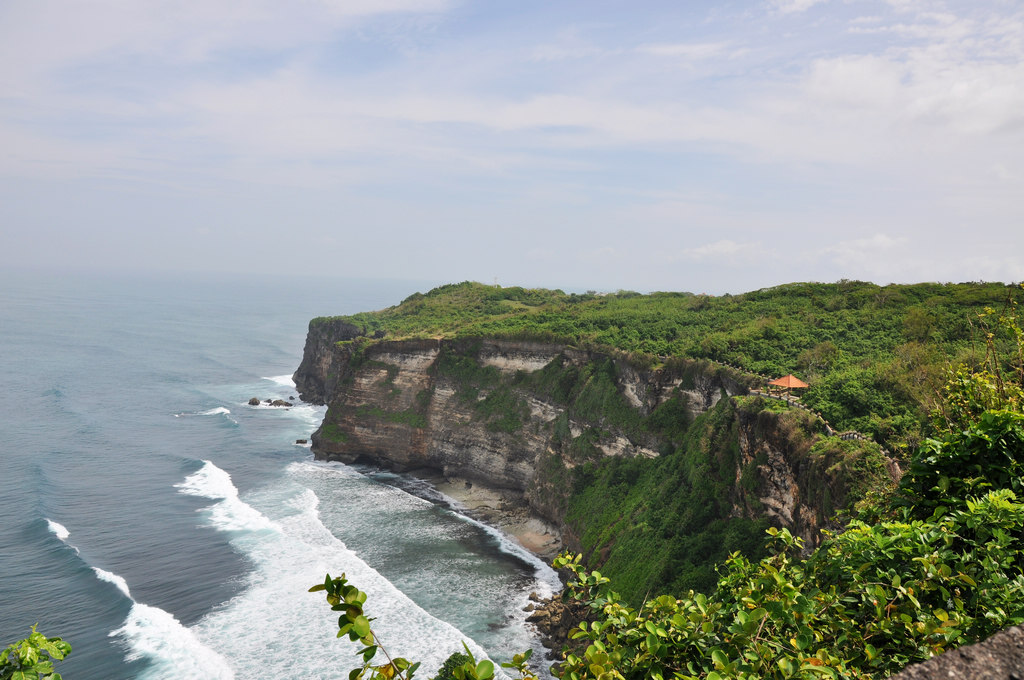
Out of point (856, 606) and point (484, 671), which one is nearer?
point (484, 671)

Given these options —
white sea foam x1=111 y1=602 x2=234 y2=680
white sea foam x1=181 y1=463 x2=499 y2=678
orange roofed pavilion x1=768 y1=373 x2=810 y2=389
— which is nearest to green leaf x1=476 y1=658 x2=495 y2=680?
white sea foam x1=181 y1=463 x2=499 y2=678

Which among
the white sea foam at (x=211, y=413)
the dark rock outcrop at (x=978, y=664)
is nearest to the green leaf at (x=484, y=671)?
the dark rock outcrop at (x=978, y=664)

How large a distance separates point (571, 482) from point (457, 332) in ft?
85.9

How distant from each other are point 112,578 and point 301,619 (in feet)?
46.7

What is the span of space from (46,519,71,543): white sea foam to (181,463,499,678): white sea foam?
10.7 m

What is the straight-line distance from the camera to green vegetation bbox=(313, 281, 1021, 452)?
103 feet

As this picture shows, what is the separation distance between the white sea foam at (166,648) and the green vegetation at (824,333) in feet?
115

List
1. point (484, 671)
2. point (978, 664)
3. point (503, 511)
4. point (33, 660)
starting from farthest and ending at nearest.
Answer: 1. point (503, 511)
2. point (33, 660)
3. point (978, 664)
4. point (484, 671)

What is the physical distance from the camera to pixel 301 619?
121ft

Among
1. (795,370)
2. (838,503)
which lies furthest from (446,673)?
(795,370)

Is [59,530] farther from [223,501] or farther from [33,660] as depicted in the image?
[33,660]

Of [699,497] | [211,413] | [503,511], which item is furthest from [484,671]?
[211,413]

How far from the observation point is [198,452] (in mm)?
67250

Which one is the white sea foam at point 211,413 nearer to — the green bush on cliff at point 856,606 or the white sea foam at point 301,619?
the white sea foam at point 301,619
